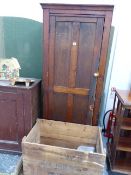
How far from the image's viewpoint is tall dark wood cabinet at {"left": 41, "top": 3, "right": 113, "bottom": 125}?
1.51 m

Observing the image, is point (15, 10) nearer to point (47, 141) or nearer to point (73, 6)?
point (73, 6)

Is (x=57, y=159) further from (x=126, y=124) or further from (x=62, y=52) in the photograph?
(x=62, y=52)

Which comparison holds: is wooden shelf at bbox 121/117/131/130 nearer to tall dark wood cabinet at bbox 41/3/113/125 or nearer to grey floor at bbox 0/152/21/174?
tall dark wood cabinet at bbox 41/3/113/125

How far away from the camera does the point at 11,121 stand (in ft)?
5.60

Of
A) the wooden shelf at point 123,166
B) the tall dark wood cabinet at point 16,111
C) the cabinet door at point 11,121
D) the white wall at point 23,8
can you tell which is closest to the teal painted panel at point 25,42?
the white wall at point 23,8

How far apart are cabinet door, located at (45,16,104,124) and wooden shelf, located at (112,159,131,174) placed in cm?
51

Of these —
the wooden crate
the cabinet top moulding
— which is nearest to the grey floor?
the wooden crate

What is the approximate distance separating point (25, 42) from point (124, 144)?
1656 millimetres

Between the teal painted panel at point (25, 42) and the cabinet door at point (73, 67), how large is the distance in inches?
19.1

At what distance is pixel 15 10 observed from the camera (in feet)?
6.66

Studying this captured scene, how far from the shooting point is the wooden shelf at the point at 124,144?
160cm

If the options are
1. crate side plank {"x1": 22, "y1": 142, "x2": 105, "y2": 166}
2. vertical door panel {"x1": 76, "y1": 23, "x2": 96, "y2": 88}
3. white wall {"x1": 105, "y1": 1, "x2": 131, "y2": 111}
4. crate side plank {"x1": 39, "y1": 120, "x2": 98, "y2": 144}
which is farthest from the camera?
white wall {"x1": 105, "y1": 1, "x2": 131, "y2": 111}

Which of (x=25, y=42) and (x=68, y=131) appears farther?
(x=25, y=42)

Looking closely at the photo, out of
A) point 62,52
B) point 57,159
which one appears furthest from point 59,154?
point 62,52
